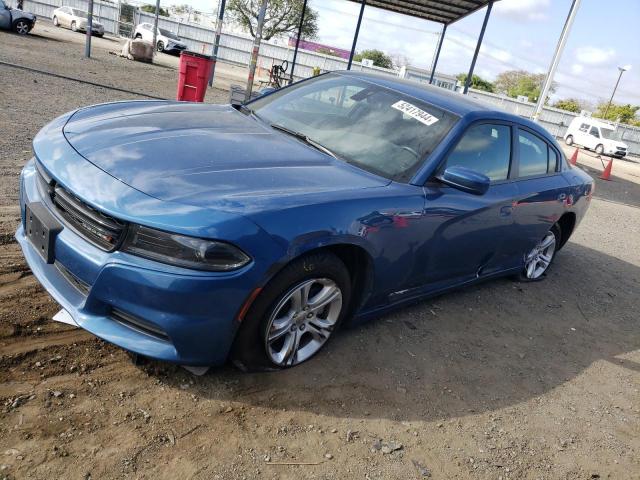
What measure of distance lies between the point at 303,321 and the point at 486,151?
1.96m

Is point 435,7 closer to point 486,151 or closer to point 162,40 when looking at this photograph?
point 486,151

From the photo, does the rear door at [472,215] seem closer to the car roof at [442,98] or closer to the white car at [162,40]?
the car roof at [442,98]

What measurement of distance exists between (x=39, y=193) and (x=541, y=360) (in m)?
3.48

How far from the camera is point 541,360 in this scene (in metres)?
3.77

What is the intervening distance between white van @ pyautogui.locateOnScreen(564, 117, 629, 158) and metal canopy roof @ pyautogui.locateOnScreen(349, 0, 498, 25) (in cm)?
1794

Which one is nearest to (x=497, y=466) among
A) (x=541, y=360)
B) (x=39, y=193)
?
(x=541, y=360)

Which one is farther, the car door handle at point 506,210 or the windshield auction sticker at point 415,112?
the car door handle at point 506,210

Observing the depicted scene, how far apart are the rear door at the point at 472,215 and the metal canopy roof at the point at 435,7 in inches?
440

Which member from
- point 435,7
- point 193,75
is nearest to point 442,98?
point 193,75

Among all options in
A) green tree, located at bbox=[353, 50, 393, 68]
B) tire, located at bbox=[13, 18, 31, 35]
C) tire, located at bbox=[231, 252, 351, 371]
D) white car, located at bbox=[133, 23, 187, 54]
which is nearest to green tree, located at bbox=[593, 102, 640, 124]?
green tree, located at bbox=[353, 50, 393, 68]

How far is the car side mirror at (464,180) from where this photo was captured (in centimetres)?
312

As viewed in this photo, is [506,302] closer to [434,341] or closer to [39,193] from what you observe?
[434,341]

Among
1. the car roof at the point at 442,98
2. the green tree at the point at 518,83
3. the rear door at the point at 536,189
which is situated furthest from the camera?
the green tree at the point at 518,83

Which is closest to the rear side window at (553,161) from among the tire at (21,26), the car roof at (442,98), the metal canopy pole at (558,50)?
the car roof at (442,98)
